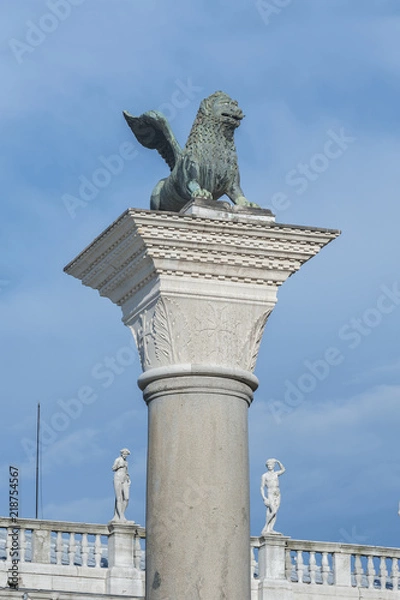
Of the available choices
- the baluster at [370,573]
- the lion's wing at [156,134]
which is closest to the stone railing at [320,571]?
the baluster at [370,573]

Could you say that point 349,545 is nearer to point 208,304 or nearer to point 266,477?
point 266,477

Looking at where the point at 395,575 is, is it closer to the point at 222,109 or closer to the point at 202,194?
the point at 222,109

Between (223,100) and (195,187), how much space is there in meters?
1.18

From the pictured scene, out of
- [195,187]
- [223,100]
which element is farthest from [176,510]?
[223,100]

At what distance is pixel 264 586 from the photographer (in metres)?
34.0

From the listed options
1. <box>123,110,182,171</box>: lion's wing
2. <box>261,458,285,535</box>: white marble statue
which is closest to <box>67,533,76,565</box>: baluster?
<box>261,458,285,535</box>: white marble statue

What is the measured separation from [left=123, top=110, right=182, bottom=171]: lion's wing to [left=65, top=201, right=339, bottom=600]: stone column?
45.0 inches

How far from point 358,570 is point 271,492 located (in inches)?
96.3

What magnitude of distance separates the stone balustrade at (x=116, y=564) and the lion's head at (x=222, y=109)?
635 inches

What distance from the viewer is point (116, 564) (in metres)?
32.5

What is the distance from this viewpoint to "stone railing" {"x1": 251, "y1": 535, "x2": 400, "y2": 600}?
34.3m

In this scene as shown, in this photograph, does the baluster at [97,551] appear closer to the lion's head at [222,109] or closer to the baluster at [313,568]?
the baluster at [313,568]

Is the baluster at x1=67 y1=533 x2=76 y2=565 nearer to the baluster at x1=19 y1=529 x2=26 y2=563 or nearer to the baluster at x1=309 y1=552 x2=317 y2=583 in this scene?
the baluster at x1=19 y1=529 x2=26 y2=563

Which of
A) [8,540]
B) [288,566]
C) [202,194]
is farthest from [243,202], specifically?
[288,566]
